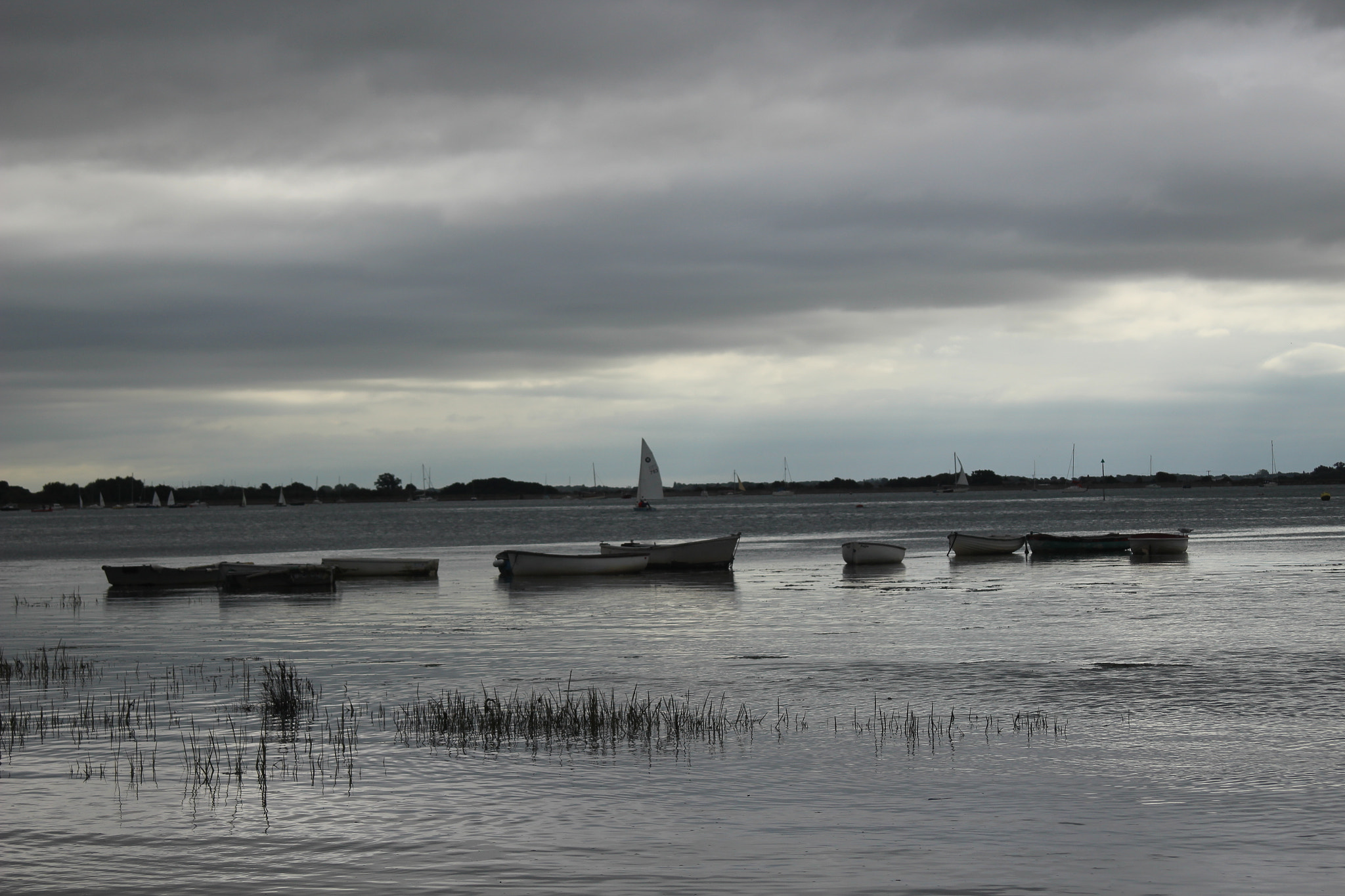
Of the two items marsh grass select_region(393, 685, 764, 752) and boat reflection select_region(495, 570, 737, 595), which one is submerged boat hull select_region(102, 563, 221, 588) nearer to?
boat reflection select_region(495, 570, 737, 595)

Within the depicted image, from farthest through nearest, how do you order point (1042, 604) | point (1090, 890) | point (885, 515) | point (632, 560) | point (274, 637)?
1. point (885, 515)
2. point (632, 560)
3. point (1042, 604)
4. point (274, 637)
5. point (1090, 890)

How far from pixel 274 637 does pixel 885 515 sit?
14871cm

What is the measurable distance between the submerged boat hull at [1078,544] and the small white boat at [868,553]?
10981mm

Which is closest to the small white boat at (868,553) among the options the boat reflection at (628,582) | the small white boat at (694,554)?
the small white boat at (694,554)

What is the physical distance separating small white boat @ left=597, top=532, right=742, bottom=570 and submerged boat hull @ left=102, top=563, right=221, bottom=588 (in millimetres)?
20739

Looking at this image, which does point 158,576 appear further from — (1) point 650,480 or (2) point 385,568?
(1) point 650,480

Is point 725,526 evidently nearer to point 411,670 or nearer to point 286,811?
point 411,670

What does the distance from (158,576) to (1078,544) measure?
54136 millimetres

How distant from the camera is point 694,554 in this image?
68.0 meters

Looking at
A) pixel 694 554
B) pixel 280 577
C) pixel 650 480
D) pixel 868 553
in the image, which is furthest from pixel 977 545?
pixel 650 480

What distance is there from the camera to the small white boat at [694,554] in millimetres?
68000

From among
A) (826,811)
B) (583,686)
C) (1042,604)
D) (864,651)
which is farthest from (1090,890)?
(1042,604)

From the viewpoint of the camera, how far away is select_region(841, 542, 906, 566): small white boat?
68.8 metres

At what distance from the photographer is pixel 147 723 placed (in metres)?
22.9
